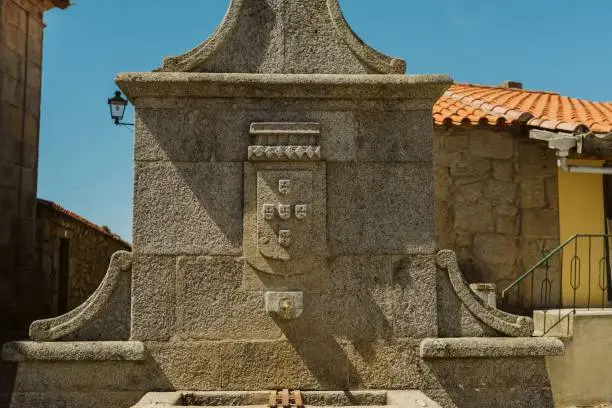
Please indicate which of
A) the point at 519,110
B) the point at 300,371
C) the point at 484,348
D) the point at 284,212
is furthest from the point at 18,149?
the point at 484,348

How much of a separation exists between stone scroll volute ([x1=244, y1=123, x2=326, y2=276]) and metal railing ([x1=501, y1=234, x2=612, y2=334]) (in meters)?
4.34

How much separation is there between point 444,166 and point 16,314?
646 centimetres

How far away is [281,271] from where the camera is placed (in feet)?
11.3

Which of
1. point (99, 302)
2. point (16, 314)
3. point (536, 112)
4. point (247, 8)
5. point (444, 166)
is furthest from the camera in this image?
point (16, 314)

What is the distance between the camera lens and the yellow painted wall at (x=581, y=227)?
748 centimetres

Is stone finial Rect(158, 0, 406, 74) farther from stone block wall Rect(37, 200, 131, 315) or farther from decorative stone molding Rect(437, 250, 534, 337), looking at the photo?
stone block wall Rect(37, 200, 131, 315)

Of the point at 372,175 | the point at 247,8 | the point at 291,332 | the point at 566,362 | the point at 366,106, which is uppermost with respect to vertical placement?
the point at 247,8

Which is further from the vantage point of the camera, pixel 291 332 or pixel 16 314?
pixel 16 314

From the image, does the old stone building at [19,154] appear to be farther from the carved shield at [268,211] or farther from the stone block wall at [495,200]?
the carved shield at [268,211]

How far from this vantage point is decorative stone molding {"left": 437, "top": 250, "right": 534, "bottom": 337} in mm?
3512

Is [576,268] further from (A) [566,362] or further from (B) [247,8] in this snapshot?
(B) [247,8]

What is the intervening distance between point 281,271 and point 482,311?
45.4 inches

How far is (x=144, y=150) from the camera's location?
3.49m

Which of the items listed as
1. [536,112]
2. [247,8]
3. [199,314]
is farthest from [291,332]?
[536,112]
